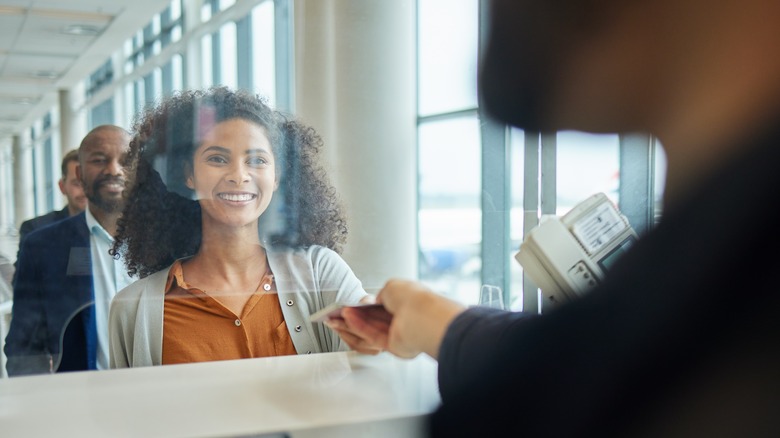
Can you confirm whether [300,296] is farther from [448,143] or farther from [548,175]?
[548,175]

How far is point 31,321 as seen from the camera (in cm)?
123

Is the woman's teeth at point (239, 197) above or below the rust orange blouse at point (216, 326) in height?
above

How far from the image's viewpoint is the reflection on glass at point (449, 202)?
4.94ft

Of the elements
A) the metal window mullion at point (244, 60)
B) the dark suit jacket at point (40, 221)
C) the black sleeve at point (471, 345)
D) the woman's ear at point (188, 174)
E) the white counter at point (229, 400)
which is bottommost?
the white counter at point (229, 400)

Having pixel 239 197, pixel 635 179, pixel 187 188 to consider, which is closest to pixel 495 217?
pixel 635 179

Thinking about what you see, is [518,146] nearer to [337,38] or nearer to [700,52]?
[337,38]

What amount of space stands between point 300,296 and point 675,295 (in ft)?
3.02

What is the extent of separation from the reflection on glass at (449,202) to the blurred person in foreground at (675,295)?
26.2 inches

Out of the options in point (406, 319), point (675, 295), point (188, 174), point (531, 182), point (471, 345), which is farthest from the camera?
point (531, 182)

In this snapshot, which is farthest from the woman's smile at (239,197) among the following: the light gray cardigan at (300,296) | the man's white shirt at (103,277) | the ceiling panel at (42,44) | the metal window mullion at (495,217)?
the metal window mullion at (495,217)

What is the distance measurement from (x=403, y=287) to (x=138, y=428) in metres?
0.49

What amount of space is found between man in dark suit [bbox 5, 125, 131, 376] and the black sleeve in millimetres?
723

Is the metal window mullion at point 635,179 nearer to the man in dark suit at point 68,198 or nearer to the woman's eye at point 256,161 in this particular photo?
the woman's eye at point 256,161

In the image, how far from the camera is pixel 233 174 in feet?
4.51
